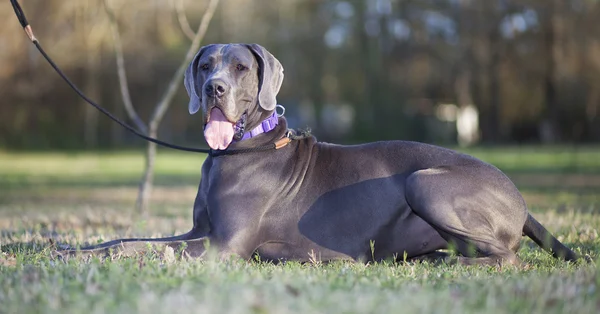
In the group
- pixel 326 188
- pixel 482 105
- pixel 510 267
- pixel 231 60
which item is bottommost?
pixel 482 105

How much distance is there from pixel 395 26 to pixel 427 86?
12.0 ft

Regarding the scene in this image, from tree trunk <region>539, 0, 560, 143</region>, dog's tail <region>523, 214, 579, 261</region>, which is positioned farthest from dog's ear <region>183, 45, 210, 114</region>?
tree trunk <region>539, 0, 560, 143</region>

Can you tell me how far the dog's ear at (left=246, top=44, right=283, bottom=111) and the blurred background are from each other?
26.7 meters

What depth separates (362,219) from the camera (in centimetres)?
550

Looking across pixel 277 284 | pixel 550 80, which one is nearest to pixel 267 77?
pixel 277 284

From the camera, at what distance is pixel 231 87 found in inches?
214

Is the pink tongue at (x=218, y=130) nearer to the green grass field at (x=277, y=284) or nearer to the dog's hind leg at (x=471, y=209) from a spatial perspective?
the green grass field at (x=277, y=284)

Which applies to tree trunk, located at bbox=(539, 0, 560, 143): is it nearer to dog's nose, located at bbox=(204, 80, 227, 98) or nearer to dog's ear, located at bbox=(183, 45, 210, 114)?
dog's ear, located at bbox=(183, 45, 210, 114)

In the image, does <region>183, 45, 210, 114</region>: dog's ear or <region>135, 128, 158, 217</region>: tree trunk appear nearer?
<region>183, 45, 210, 114</region>: dog's ear

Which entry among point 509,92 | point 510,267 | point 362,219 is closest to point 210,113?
point 362,219

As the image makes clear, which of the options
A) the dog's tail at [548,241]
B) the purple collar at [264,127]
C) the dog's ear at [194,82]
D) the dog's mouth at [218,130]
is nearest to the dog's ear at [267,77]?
the purple collar at [264,127]

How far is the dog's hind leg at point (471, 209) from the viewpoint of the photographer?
17.4ft

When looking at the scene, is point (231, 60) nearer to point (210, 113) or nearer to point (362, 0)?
point (210, 113)

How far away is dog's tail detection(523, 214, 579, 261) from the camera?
5543mm
